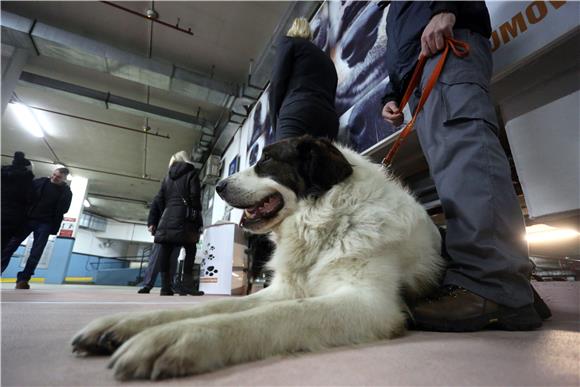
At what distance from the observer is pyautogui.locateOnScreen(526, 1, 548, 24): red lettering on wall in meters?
1.50

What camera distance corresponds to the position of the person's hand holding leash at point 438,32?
1.34 meters

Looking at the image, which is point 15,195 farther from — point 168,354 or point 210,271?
point 168,354

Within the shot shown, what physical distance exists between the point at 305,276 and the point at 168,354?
700 millimetres

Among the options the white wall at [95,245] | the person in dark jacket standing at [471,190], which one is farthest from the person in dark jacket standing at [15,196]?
the white wall at [95,245]

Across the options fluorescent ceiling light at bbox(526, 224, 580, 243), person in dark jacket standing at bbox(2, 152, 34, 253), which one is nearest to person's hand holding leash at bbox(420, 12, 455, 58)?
fluorescent ceiling light at bbox(526, 224, 580, 243)

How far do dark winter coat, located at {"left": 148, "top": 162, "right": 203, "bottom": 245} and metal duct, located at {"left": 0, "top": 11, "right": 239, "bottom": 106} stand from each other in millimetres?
3146

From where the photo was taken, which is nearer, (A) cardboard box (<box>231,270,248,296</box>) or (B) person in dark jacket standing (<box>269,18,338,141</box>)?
(B) person in dark jacket standing (<box>269,18,338,141</box>)

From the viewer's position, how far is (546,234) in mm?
3293

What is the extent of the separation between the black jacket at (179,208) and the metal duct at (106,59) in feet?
10.3

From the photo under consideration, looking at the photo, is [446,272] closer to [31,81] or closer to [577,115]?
[577,115]

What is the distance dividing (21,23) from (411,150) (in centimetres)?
726

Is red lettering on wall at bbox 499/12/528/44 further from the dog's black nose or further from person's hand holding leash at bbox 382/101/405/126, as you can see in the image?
the dog's black nose

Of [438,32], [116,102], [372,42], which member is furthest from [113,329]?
[116,102]

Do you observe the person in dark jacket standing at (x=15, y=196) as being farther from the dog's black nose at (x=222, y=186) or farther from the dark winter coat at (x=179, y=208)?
the dog's black nose at (x=222, y=186)
